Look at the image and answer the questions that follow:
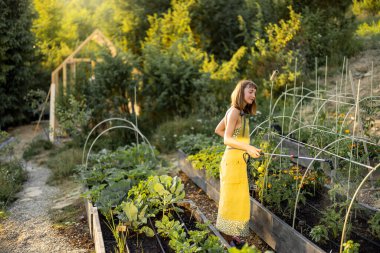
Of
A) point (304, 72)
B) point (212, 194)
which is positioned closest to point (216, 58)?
point (304, 72)

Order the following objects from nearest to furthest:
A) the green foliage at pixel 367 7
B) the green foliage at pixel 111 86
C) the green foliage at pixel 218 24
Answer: the green foliage at pixel 111 86
the green foliage at pixel 367 7
the green foliage at pixel 218 24

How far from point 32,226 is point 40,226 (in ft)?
0.31

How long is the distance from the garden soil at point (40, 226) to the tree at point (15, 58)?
525 centimetres

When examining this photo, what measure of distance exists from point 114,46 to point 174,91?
2013 millimetres

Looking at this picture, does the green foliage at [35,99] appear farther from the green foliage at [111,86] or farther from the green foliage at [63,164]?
the green foliage at [63,164]

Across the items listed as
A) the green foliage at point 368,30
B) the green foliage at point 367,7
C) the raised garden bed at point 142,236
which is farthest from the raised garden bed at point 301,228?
the green foliage at point 367,7

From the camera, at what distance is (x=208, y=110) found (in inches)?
381

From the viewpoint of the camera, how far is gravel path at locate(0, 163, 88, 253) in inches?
178

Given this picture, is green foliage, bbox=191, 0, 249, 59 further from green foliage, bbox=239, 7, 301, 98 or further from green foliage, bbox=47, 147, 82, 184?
green foliage, bbox=47, 147, 82, 184

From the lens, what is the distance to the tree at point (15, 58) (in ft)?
36.5

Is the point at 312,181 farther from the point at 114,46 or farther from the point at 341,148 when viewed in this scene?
the point at 114,46

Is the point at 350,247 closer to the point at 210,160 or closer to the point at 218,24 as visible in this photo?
the point at 210,160

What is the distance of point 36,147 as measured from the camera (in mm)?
9312

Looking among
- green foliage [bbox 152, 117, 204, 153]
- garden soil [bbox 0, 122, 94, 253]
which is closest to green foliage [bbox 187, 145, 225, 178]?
garden soil [bbox 0, 122, 94, 253]
